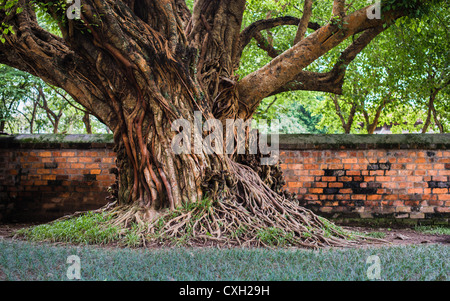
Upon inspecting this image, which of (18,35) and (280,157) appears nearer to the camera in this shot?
(18,35)

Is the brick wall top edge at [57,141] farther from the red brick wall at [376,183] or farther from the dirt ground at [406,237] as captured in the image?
the red brick wall at [376,183]

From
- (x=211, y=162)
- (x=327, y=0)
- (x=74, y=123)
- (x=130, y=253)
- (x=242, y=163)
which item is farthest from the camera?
(x=74, y=123)

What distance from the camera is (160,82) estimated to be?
4988 millimetres

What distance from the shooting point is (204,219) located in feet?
15.3

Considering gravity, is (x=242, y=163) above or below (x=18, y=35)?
below

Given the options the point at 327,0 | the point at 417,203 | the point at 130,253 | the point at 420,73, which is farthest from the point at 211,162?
the point at 327,0

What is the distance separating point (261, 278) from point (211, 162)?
241 cm

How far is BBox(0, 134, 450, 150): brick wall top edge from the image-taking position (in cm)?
689

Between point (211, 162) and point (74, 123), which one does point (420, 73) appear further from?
point (74, 123)

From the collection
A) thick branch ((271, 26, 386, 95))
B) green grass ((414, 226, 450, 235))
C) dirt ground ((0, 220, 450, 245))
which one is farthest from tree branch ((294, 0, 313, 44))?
green grass ((414, 226, 450, 235))

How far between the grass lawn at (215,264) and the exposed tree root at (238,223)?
441 millimetres

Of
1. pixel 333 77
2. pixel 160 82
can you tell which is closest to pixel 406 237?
pixel 333 77

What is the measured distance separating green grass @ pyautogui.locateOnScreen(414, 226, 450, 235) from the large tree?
7.47ft
